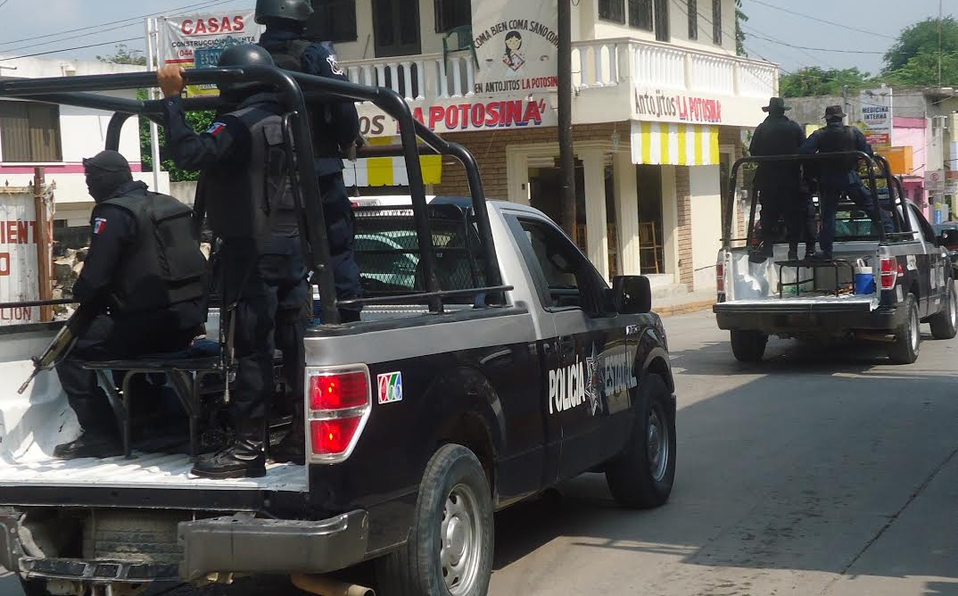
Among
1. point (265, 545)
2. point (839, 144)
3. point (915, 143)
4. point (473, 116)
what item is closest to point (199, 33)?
point (473, 116)

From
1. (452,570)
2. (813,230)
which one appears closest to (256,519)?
(452,570)

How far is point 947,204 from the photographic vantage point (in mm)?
58281

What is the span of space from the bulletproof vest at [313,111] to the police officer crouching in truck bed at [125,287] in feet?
2.45

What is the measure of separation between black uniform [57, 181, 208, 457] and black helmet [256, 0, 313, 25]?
990 mm

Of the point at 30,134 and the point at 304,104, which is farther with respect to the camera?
the point at 30,134

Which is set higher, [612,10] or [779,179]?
[612,10]

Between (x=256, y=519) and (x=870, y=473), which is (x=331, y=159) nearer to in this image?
(x=256, y=519)

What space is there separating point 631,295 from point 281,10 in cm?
270

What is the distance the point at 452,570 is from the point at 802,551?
2229mm

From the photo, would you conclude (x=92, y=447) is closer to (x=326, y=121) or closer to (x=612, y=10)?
(x=326, y=121)

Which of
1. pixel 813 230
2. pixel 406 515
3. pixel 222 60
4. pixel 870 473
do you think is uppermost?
pixel 222 60

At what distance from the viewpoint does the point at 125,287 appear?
565cm

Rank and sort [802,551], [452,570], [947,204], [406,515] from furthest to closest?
[947,204] → [802,551] → [452,570] → [406,515]

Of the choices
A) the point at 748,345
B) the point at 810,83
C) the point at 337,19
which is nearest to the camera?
the point at 748,345
